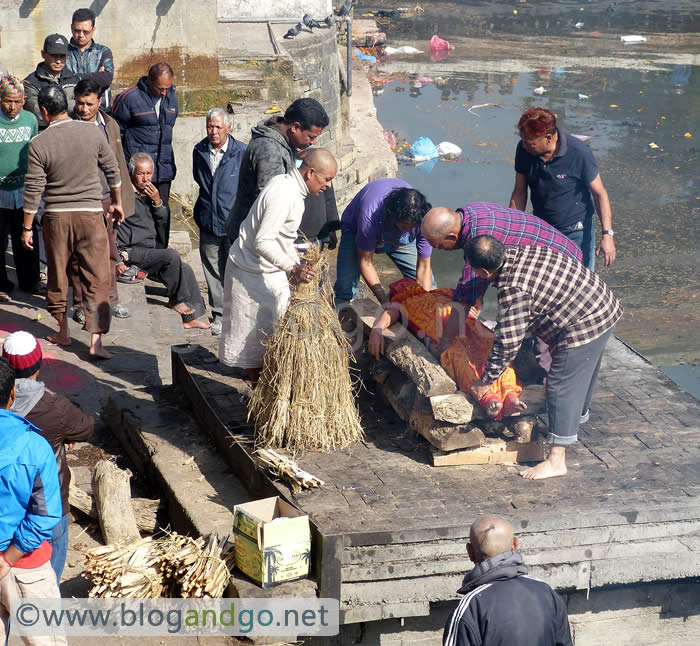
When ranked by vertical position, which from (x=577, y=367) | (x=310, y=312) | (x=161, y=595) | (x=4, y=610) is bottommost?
(x=161, y=595)

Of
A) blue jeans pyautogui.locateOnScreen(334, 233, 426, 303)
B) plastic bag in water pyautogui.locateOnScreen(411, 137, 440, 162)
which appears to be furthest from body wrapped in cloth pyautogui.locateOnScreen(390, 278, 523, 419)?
plastic bag in water pyautogui.locateOnScreen(411, 137, 440, 162)

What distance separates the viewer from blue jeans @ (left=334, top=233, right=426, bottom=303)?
21.0 feet

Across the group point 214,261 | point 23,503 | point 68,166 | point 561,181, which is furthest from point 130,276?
point 23,503

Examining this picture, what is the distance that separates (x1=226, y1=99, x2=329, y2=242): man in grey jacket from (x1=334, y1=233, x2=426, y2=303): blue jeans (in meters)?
0.67

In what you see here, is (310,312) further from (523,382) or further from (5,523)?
(5,523)

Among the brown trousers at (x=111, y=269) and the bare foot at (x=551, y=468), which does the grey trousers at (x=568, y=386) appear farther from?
the brown trousers at (x=111, y=269)

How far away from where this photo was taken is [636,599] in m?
5.33

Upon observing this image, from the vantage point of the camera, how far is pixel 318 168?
5.26 metres

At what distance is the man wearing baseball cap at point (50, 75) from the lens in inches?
300

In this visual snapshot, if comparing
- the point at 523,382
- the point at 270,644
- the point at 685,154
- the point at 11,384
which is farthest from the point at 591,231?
the point at 685,154

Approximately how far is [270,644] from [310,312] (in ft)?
5.84

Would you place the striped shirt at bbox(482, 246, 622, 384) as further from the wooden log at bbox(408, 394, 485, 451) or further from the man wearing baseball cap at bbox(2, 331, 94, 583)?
the man wearing baseball cap at bbox(2, 331, 94, 583)

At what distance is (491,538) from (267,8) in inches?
559

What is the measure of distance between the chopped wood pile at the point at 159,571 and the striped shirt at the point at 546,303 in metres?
1.87
